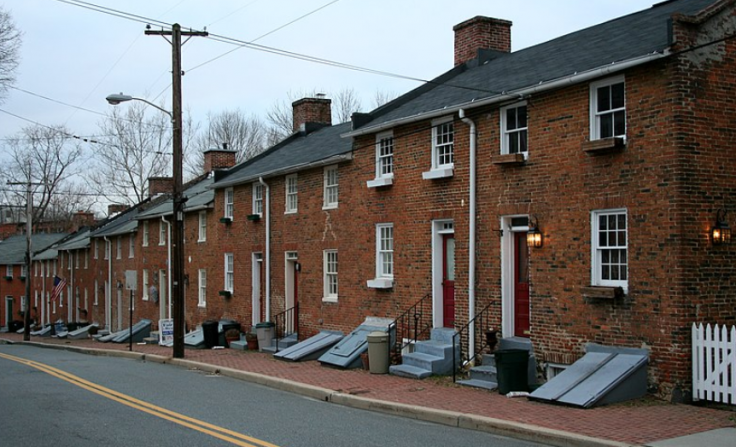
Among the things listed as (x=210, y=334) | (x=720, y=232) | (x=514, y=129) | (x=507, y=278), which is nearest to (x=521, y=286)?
(x=507, y=278)

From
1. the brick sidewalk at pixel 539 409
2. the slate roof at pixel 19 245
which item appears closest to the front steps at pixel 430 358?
the brick sidewalk at pixel 539 409

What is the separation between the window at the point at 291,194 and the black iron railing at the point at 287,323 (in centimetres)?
307

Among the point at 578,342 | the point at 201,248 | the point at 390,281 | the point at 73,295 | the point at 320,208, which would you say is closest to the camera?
the point at 578,342

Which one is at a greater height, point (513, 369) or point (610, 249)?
point (610, 249)

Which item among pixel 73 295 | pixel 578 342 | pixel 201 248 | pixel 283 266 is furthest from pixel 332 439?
pixel 73 295

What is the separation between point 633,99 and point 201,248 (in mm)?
21695

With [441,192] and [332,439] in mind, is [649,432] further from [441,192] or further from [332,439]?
[441,192]

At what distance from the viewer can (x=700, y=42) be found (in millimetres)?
13039

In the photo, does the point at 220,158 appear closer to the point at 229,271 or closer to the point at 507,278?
the point at 229,271

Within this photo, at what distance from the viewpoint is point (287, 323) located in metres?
24.9

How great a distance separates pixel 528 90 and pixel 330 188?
8.87 meters

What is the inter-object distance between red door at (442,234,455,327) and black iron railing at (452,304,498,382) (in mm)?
911

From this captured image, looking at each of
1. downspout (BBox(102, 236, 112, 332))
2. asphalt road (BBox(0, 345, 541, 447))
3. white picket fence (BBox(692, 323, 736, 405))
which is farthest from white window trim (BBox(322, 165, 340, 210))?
downspout (BBox(102, 236, 112, 332))

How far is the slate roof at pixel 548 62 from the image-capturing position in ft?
46.7
